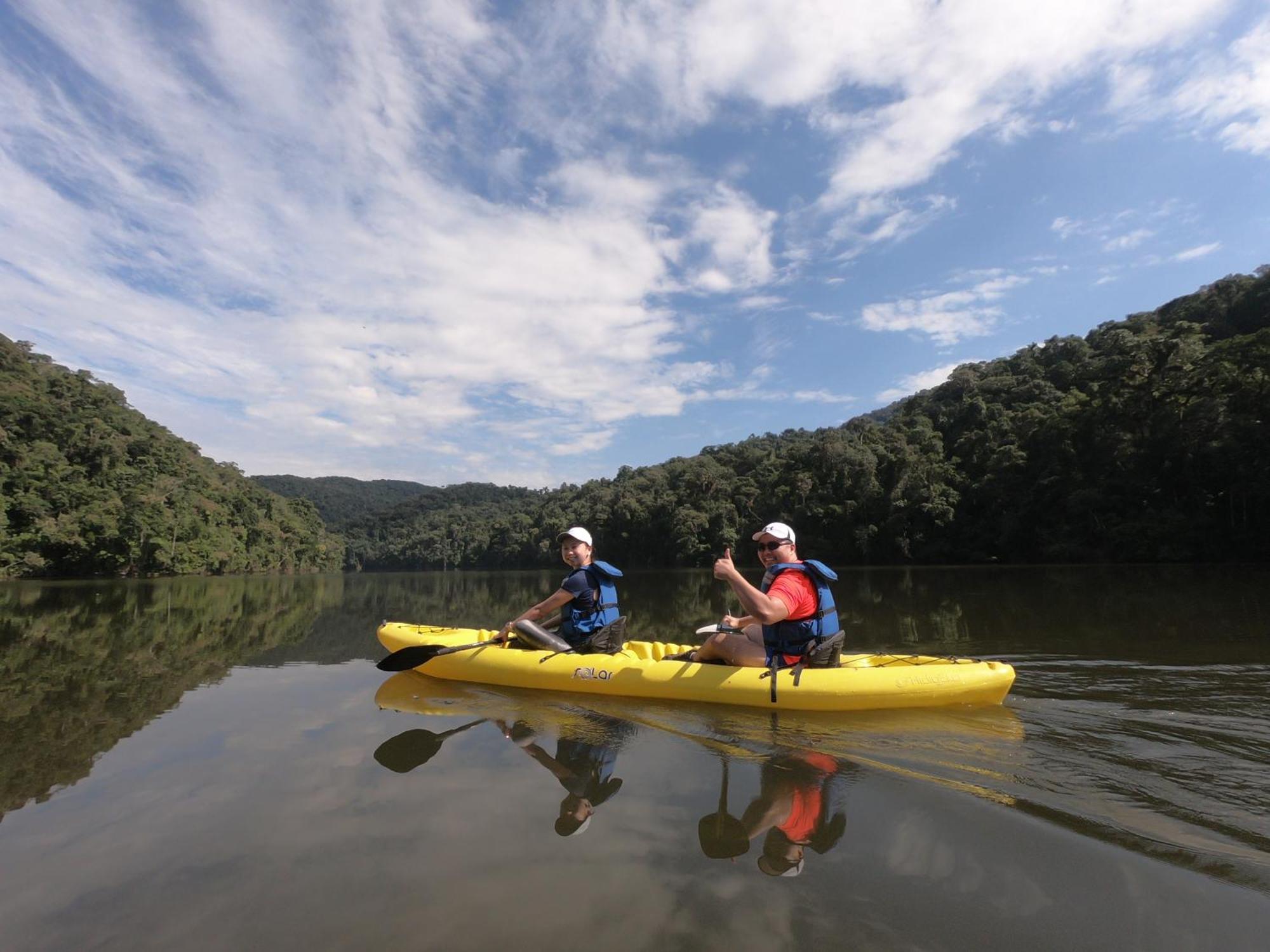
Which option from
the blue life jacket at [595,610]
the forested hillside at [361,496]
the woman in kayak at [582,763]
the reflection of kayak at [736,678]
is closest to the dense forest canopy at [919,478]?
the reflection of kayak at [736,678]

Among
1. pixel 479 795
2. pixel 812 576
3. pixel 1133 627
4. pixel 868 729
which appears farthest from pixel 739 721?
pixel 1133 627

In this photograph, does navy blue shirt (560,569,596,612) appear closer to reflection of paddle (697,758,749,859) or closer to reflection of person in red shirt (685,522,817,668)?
reflection of person in red shirt (685,522,817,668)

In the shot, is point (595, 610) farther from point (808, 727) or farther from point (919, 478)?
point (919, 478)

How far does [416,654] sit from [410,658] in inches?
3.4

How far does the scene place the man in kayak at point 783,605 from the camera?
16.4ft

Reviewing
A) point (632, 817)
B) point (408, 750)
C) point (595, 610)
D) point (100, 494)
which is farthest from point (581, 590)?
point (100, 494)

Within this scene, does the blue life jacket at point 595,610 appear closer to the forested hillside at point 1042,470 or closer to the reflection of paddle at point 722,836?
the reflection of paddle at point 722,836

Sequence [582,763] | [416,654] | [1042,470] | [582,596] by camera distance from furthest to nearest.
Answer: [1042,470], [416,654], [582,596], [582,763]

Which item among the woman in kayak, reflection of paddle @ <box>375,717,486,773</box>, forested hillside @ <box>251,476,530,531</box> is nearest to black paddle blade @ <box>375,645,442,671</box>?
reflection of paddle @ <box>375,717,486,773</box>

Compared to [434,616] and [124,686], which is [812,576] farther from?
[434,616]

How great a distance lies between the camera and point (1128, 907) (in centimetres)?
235

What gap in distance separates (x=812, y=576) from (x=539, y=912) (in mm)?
3559

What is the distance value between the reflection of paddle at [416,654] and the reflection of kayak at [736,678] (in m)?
0.09

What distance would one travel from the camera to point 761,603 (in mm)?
4922
